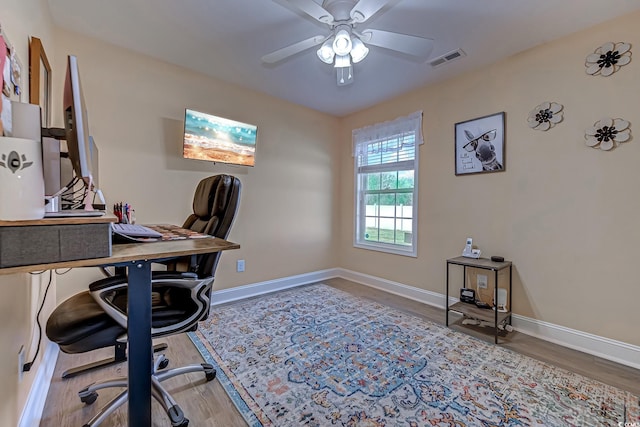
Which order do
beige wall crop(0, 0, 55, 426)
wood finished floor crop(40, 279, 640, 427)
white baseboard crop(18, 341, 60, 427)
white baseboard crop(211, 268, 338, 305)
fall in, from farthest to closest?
white baseboard crop(211, 268, 338, 305)
wood finished floor crop(40, 279, 640, 427)
white baseboard crop(18, 341, 60, 427)
beige wall crop(0, 0, 55, 426)

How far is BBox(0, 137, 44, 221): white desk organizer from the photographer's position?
2.23 feet

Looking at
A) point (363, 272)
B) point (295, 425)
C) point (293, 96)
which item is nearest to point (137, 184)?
point (293, 96)

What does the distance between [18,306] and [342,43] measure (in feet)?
7.16

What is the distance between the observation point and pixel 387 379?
1722 millimetres

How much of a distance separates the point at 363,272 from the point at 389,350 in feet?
5.91

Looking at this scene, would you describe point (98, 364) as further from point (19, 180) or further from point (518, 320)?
point (518, 320)

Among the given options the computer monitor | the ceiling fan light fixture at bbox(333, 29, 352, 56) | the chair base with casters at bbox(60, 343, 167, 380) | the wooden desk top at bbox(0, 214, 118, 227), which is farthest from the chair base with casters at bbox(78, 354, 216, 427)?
the ceiling fan light fixture at bbox(333, 29, 352, 56)

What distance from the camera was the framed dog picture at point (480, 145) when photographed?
8.45ft

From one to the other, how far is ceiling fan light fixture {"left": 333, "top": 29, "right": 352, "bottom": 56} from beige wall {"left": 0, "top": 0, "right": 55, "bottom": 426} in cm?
157

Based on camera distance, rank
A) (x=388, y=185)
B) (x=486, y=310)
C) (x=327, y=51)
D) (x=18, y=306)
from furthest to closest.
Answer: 1. (x=388, y=185)
2. (x=486, y=310)
3. (x=327, y=51)
4. (x=18, y=306)

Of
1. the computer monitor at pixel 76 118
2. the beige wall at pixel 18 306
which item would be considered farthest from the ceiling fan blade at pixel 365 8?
the beige wall at pixel 18 306

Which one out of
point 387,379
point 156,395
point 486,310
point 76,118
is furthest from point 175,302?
point 486,310

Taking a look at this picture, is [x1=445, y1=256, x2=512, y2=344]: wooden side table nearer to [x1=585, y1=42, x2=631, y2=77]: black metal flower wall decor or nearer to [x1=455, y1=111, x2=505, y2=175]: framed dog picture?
[x1=455, y1=111, x2=505, y2=175]: framed dog picture

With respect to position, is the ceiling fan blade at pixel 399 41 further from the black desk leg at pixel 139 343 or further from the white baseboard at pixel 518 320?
the white baseboard at pixel 518 320
